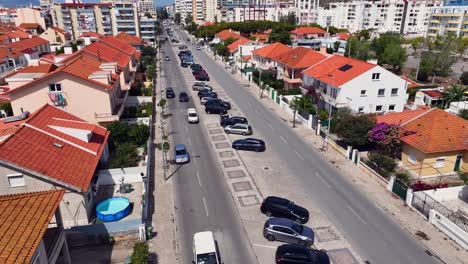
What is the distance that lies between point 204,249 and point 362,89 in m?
35.2

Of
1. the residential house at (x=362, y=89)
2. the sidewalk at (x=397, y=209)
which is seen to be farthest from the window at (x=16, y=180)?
the residential house at (x=362, y=89)

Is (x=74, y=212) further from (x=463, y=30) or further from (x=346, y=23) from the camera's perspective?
(x=346, y=23)

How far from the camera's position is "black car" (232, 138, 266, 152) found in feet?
130

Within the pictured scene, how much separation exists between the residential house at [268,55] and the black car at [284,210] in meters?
48.7

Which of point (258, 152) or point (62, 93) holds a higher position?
point (62, 93)

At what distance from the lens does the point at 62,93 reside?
37281 mm

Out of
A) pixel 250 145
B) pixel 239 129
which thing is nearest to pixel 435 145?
pixel 250 145

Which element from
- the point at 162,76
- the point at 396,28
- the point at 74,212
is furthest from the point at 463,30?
the point at 74,212

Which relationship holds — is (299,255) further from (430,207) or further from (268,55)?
(268,55)

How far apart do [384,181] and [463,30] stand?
407 ft

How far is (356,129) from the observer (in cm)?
3744

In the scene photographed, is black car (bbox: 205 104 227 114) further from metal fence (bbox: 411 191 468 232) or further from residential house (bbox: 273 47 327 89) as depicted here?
metal fence (bbox: 411 191 468 232)

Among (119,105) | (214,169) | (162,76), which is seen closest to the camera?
(214,169)

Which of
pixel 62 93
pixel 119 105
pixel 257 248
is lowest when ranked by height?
pixel 257 248
